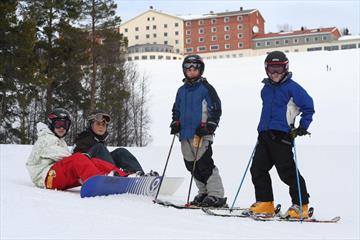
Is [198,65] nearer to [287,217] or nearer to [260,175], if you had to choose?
[260,175]

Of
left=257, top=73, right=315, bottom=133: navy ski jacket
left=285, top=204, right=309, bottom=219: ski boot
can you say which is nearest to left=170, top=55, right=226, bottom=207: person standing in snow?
left=257, top=73, right=315, bottom=133: navy ski jacket

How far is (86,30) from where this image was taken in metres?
26.7

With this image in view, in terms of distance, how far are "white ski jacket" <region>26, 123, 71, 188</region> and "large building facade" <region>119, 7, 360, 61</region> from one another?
7358 cm

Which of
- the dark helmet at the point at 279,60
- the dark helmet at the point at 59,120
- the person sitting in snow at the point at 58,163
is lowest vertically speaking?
the person sitting in snow at the point at 58,163

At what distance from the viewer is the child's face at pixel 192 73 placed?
214 inches

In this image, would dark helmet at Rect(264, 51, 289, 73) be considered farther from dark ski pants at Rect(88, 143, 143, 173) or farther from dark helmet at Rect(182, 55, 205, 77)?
dark ski pants at Rect(88, 143, 143, 173)

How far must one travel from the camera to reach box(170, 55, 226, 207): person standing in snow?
530 centimetres

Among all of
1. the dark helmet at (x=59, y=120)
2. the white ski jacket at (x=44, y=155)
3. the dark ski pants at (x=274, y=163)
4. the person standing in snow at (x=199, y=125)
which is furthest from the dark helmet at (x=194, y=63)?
the white ski jacket at (x=44, y=155)

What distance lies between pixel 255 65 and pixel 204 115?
4350cm

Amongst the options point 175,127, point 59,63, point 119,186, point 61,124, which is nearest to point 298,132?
point 175,127

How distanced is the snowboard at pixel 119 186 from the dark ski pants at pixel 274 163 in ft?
4.16

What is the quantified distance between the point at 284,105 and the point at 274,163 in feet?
2.09

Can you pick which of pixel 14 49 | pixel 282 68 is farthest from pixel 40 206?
pixel 14 49

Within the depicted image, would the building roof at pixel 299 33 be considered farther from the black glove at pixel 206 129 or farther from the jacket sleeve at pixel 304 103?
the jacket sleeve at pixel 304 103
